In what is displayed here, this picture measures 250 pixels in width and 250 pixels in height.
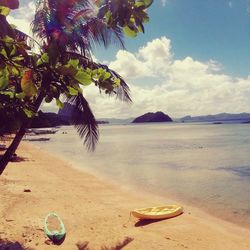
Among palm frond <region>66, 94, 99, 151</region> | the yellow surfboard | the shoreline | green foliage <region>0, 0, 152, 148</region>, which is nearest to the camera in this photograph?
green foliage <region>0, 0, 152, 148</region>

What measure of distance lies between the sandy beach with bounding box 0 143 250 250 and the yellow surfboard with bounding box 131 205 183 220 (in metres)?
0.18

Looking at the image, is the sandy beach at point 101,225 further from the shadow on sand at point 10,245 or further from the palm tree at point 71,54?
the palm tree at point 71,54

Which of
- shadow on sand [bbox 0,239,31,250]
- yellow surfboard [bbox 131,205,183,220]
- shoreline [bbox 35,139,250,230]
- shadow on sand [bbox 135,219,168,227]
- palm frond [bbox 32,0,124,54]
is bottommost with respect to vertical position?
shoreline [bbox 35,139,250,230]

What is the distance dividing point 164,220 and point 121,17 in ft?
27.6

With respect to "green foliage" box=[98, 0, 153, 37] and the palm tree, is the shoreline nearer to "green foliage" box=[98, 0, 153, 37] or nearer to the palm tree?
the palm tree

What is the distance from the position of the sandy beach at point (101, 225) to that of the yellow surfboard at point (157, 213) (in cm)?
18

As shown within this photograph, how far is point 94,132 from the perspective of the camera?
397 inches

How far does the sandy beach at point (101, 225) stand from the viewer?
25.4ft

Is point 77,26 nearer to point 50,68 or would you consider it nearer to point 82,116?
point 82,116

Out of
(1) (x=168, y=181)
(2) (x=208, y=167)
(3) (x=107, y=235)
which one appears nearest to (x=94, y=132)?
(3) (x=107, y=235)

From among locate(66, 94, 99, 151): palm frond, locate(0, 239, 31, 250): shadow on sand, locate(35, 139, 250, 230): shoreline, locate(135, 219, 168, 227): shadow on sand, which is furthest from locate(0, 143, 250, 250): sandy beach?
locate(66, 94, 99, 151): palm frond

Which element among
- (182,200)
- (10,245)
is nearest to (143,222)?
(10,245)

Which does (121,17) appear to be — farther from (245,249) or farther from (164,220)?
(164,220)

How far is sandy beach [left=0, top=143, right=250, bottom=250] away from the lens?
774 cm
